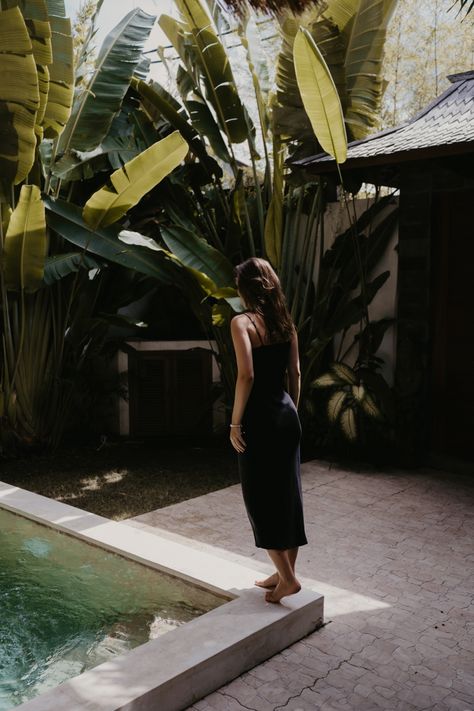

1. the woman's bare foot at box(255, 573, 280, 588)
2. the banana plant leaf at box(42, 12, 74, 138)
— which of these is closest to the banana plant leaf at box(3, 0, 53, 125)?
the banana plant leaf at box(42, 12, 74, 138)

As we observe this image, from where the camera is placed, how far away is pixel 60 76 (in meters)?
6.44

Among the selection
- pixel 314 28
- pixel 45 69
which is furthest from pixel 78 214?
pixel 314 28

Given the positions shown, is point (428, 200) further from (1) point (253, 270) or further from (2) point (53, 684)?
(2) point (53, 684)

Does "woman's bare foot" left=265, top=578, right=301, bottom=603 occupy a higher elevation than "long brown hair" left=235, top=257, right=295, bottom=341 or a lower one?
lower

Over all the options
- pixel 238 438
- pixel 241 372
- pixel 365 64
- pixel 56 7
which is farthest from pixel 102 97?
pixel 238 438

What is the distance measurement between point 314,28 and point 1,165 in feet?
11.1

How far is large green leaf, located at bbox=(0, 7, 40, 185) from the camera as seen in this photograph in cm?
564

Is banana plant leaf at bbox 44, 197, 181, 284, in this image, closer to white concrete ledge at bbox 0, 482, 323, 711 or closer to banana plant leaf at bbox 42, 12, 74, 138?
banana plant leaf at bbox 42, 12, 74, 138

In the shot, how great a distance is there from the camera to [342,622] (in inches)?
149

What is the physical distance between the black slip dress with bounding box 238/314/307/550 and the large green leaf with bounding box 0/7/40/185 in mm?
3607

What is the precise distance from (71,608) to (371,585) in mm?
1726

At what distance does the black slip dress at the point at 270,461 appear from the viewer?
11.3 ft

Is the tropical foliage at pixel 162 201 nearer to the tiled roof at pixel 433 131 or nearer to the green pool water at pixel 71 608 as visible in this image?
the tiled roof at pixel 433 131

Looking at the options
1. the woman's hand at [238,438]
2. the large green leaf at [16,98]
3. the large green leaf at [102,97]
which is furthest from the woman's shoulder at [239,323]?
the large green leaf at [102,97]
